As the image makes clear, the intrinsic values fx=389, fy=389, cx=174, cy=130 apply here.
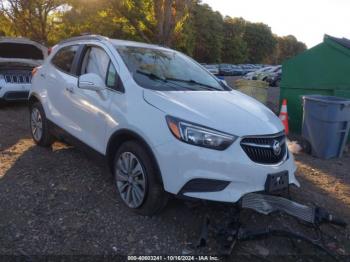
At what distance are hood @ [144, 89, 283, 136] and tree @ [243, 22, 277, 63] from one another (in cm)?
7580

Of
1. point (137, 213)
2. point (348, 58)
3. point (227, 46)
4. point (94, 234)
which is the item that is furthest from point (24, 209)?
point (227, 46)

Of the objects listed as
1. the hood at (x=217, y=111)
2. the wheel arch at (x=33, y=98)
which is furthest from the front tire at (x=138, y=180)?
the wheel arch at (x=33, y=98)

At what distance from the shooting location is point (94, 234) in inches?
139

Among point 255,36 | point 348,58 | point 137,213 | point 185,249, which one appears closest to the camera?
point 185,249

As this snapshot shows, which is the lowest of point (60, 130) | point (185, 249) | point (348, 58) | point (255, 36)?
point (185, 249)

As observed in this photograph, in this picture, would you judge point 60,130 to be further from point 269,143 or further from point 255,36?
point 255,36

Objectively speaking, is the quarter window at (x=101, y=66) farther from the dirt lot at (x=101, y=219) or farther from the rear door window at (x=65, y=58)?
the dirt lot at (x=101, y=219)

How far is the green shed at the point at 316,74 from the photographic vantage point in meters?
7.50

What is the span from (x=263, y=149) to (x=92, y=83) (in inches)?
73.9

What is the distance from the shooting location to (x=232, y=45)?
220 feet

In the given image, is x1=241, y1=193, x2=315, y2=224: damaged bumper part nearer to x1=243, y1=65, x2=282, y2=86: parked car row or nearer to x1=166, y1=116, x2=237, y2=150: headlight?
x1=166, y1=116, x2=237, y2=150: headlight

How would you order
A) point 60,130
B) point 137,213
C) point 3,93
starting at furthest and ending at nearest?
point 3,93, point 60,130, point 137,213

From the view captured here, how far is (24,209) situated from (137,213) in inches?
45.2

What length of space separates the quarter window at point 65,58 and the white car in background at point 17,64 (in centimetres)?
378
